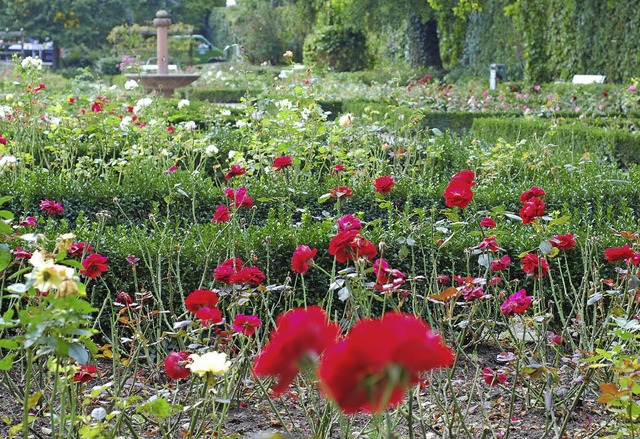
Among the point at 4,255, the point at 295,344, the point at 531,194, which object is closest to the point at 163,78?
the point at 531,194

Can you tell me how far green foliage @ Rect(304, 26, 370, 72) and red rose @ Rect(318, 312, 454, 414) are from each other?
73.1 feet

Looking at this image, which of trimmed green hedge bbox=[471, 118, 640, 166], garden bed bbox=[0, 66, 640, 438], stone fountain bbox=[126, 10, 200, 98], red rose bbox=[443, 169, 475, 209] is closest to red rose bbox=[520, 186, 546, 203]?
garden bed bbox=[0, 66, 640, 438]

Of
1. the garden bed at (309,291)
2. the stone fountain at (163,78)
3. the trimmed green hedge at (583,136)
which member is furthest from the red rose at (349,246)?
the stone fountain at (163,78)

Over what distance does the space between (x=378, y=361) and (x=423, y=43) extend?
67.3ft

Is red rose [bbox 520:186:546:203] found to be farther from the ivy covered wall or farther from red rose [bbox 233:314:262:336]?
the ivy covered wall

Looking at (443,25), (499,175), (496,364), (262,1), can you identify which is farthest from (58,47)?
(496,364)

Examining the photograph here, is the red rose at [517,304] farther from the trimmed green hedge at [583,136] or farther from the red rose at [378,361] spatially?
the trimmed green hedge at [583,136]

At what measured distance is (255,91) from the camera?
52.8 feet

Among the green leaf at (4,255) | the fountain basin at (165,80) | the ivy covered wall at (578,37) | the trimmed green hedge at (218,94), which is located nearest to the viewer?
the green leaf at (4,255)

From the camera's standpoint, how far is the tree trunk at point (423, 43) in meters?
20.5

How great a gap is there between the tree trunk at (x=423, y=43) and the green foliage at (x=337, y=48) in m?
2.63

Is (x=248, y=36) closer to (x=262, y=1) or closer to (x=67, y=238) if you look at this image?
(x=262, y=1)

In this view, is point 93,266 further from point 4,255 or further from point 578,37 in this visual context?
point 578,37

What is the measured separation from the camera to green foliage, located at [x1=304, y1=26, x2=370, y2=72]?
23.2 metres
